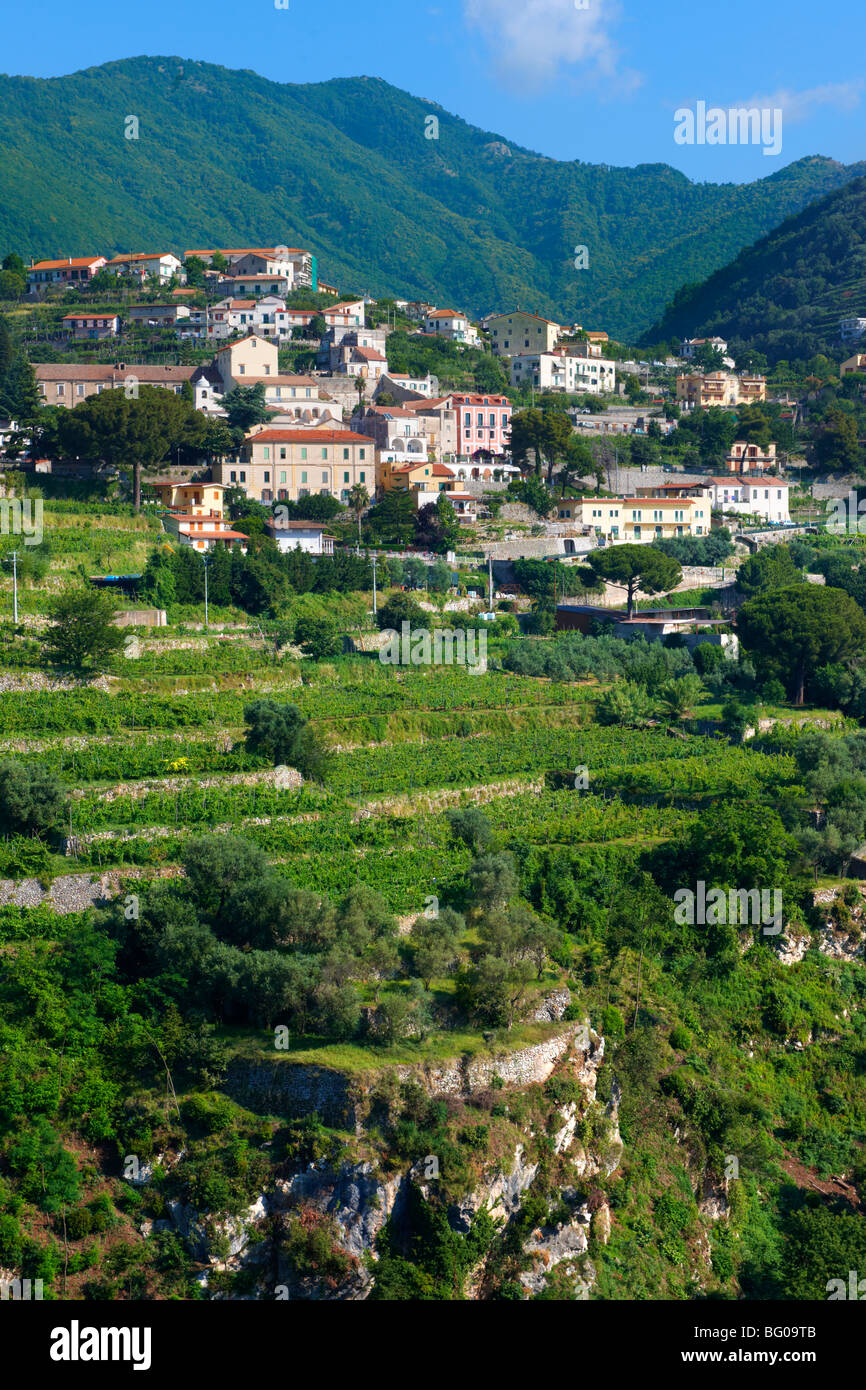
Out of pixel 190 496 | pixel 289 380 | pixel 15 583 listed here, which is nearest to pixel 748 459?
pixel 289 380

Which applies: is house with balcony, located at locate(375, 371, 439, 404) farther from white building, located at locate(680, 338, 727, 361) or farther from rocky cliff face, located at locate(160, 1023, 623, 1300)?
rocky cliff face, located at locate(160, 1023, 623, 1300)

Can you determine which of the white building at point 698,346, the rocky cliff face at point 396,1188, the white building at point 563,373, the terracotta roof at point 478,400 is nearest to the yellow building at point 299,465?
the terracotta roof at point 478,400

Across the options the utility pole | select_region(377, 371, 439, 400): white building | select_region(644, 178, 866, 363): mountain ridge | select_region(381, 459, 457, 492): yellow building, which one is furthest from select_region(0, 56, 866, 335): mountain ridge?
the utility pole

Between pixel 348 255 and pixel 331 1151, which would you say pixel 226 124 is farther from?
pixel 331 1151

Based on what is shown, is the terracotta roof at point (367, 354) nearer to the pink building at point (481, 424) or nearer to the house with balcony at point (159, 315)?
the pink building at point (481, 424)

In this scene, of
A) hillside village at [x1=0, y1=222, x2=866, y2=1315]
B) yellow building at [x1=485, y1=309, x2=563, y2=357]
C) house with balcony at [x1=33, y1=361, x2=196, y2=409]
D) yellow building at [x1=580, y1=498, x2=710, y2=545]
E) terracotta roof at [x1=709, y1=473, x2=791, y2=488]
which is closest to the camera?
hillside village at [x1=0, y1=222, x2=866, y2=1315]

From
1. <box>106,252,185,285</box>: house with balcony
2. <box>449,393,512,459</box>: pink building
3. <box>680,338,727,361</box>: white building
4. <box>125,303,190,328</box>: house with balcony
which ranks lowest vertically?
<box>449,393,512,459</box>: pink building

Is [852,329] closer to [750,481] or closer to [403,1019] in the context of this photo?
[750,481]
